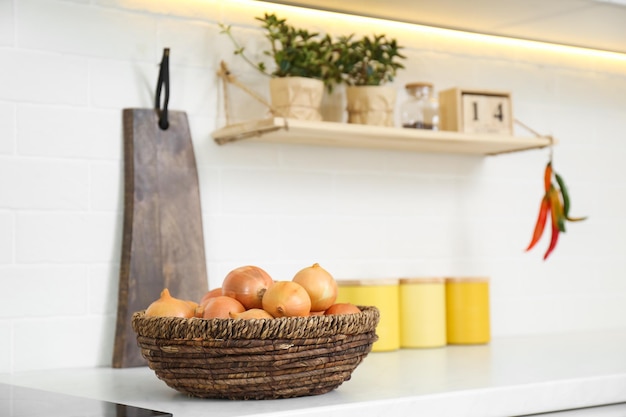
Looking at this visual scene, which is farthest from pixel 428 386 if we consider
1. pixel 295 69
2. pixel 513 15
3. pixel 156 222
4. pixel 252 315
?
pixel 513 15

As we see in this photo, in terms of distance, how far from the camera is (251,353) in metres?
1.21

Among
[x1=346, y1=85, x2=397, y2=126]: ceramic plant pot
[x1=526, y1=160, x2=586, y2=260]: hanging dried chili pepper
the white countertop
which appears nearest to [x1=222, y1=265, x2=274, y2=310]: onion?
the white countertop

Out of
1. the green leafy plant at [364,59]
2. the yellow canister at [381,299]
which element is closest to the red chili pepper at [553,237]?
the yellow canister at [381,299]

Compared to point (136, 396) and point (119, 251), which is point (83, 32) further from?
point (136, 396)

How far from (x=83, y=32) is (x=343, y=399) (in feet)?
2.92

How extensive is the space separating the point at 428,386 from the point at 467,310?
653 millimetres

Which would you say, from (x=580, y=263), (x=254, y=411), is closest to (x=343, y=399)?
(x=254, y=411)

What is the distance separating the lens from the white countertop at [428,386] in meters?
1.23

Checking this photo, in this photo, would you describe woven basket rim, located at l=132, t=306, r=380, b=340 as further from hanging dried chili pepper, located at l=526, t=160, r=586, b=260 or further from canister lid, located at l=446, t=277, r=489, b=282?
hanging dried chili pepper, located at l=526, t=160, r=586, b=260

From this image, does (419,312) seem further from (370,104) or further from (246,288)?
(246,288)

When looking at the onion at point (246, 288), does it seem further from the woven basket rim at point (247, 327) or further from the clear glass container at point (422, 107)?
the clear glass container at point (422, 107)

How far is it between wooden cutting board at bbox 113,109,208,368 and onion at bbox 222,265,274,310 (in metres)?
0.40

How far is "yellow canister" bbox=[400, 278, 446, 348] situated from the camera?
6.40 feet

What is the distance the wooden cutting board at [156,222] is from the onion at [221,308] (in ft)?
1.38
